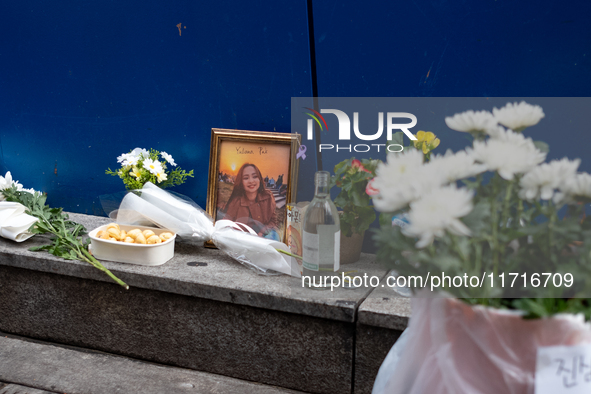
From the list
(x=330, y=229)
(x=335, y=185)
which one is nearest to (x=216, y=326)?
(x=330, y=229)

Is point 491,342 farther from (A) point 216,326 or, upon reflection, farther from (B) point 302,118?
(B) point 302,118

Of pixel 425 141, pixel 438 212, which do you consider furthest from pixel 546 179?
pixel 425 141

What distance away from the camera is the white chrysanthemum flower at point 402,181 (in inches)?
20.0

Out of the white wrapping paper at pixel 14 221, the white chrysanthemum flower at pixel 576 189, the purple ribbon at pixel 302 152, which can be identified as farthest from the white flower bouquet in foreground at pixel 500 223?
the white wrapping paper at pixel 14 221

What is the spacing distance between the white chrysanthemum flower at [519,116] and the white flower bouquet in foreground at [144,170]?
68.0 inches

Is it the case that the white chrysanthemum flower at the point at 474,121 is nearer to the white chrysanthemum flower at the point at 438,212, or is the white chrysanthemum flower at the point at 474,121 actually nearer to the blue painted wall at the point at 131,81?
the white chrysanthemum flower at the point at 438,212

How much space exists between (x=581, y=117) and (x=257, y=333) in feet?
4.52

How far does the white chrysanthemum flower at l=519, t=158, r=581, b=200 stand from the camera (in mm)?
530

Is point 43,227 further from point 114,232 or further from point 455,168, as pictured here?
point 455,168

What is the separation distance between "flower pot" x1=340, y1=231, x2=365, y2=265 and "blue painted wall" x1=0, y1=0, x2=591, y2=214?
14.7 inches

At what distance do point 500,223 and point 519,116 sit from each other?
0.42 feet

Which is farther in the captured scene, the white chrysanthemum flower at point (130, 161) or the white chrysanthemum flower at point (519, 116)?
the white chrysanthemum flower at point (130, 161)

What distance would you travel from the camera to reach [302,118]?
79.0 inches

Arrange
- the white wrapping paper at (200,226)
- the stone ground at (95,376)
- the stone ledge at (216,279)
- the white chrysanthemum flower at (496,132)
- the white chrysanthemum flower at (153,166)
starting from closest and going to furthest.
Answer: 1. the white chrysanthemum flower at (496,132)
2. the stone ledge at (216,279)
3. the stone ground at (95,376)
4. the white wrapping paper at (200,226)
5. the white chrysanthemum flower at (153,166)
